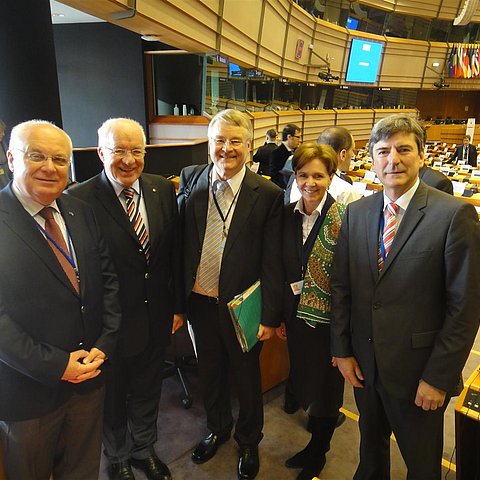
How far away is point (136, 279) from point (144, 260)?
0.33 ft

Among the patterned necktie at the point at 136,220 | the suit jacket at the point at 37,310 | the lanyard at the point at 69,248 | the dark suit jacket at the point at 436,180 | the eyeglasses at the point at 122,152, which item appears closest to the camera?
the suit jacket at the point at 37,310

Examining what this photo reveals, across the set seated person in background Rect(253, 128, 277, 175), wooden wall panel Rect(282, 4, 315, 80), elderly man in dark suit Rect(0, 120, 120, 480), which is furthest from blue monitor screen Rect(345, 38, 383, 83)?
elderly man in dark suit Rect(0, 120, 120, 480)

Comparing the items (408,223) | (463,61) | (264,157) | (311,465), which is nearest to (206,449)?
(311,465)

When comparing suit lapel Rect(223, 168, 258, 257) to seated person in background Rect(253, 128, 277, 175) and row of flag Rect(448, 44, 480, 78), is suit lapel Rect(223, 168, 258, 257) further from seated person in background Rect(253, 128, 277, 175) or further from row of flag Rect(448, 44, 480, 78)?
row of flag Rect(448, 44, 480, 78)

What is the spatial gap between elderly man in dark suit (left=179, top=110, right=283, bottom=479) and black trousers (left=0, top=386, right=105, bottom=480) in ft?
2.10

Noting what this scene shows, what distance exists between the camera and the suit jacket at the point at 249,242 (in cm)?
178

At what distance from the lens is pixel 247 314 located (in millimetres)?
1801

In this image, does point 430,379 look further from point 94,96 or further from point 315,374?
point 94,96

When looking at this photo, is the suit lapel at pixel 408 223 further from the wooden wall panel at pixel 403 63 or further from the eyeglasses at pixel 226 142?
the wooden wall panel at pixel 403 63

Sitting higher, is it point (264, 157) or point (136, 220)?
point (136, 220)

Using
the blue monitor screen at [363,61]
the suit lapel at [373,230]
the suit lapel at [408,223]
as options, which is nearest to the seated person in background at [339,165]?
the suit lapel at [373,230]

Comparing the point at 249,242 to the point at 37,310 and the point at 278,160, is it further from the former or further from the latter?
the point at 278,160

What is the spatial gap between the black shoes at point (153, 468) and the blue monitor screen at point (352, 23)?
16261 millimetres

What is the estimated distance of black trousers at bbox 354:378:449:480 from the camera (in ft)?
4.89
